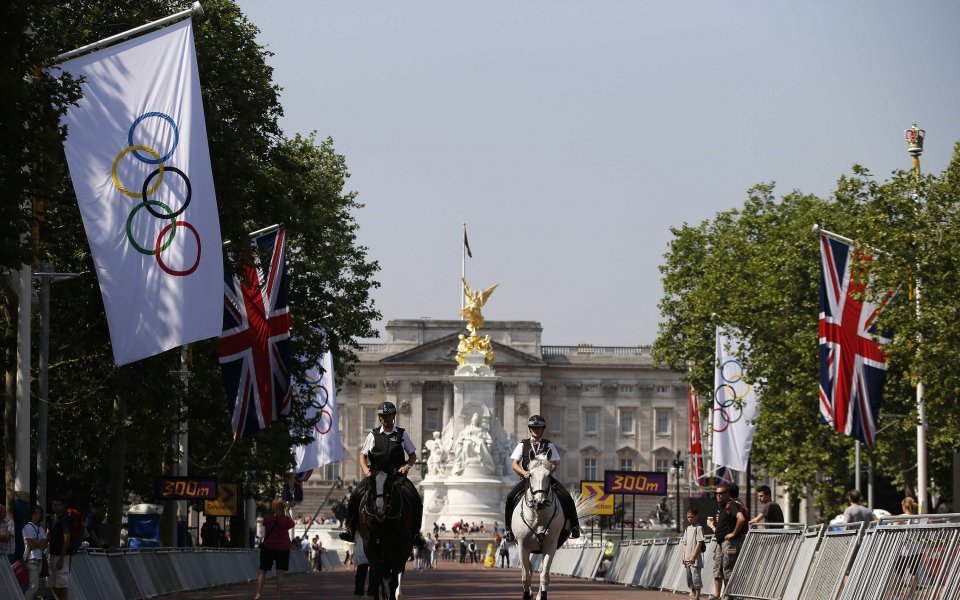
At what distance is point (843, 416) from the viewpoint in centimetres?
3784

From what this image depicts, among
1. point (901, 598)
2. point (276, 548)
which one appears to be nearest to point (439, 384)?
point (276, 548)

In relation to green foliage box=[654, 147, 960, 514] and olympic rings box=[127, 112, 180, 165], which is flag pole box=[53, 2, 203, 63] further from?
green foliage box=[654, 147, 960, 514]

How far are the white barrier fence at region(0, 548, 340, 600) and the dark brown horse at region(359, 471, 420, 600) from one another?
3.92 meters

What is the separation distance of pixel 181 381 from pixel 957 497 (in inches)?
661

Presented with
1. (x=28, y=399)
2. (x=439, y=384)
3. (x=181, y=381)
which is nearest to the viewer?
(x=28, y=399)

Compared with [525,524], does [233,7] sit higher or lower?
higher

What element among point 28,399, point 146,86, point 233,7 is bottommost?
point 28,399

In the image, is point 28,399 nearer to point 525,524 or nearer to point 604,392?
point 525,524

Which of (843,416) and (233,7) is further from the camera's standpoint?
(233,7)

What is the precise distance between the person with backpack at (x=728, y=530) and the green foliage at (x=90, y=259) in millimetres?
10616

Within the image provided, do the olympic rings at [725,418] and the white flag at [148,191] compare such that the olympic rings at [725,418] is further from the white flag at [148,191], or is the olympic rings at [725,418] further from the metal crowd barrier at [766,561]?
the white flag at [148,191]

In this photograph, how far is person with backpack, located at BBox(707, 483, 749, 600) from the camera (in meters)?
28.3

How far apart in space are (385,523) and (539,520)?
11.0 feet

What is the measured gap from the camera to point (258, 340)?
33969 mm
